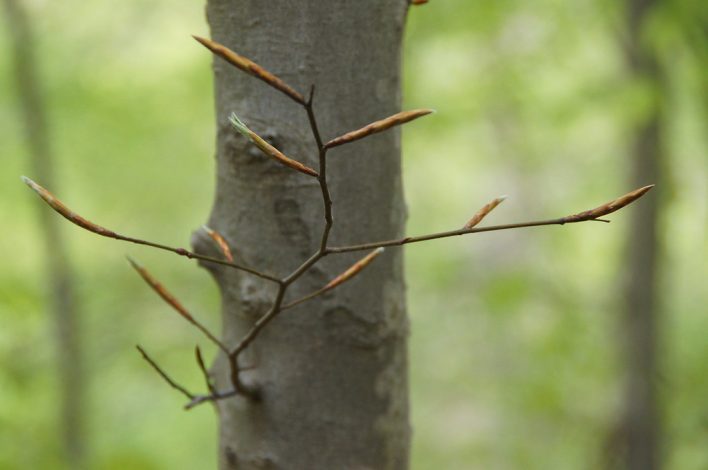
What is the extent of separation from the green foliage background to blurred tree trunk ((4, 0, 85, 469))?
0.08 metres

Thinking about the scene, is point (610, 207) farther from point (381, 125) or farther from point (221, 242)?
point (221, 242)

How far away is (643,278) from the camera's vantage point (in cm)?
256

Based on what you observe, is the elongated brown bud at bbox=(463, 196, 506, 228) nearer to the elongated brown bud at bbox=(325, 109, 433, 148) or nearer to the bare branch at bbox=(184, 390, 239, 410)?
the elongated brown bud at bbox=(325, 109, 433, 148)

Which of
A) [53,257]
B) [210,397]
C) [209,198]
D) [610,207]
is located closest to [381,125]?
[610,207]

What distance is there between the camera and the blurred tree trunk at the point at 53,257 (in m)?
2.79

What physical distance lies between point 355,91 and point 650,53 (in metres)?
2.24

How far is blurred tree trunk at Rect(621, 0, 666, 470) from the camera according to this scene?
8.27ft

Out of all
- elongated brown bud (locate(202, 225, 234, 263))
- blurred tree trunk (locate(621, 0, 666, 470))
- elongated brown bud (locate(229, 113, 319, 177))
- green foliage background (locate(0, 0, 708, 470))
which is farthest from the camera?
green foliage background (locate(0, 0, 708, 470))

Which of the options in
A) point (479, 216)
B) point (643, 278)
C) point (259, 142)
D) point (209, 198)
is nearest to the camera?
point (259, 142)

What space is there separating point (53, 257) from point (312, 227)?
2476 millimetres

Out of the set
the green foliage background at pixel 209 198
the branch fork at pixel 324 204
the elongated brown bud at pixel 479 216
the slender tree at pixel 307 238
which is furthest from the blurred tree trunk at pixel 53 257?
the elongated brown bud at pixel 479 216

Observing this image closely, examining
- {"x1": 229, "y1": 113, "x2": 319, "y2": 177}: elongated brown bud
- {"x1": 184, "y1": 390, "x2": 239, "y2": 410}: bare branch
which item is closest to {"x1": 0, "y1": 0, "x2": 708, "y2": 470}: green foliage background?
{"x1": 184, "y1": 390, "x2": 239, "y2": 410}: bare branch

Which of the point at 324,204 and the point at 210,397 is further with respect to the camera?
the point at 210,397

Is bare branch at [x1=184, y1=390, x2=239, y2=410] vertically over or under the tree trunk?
under
